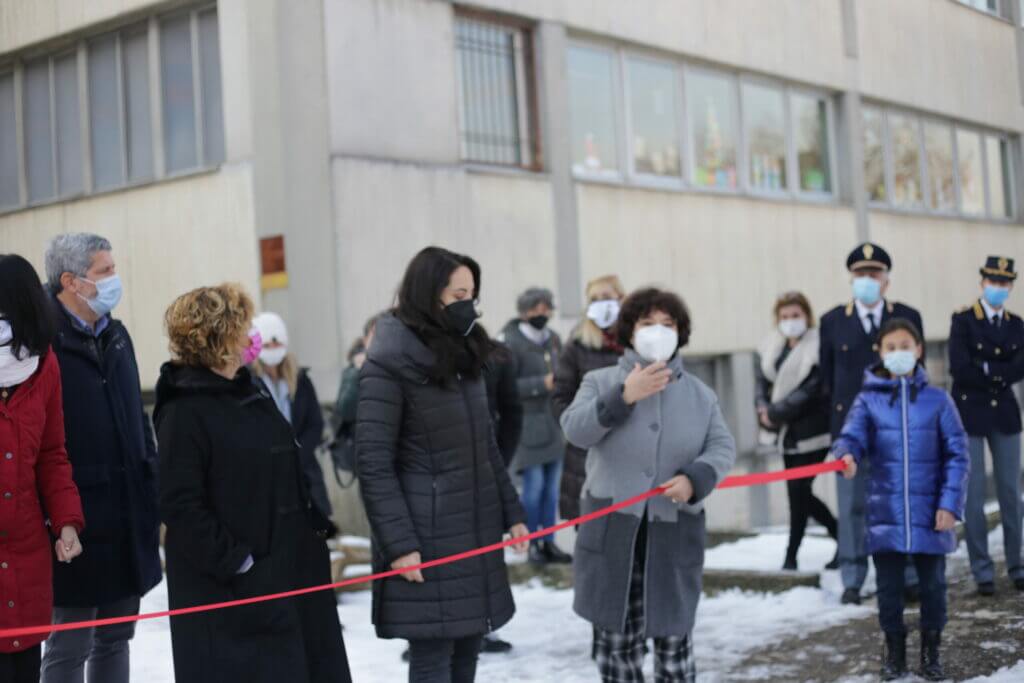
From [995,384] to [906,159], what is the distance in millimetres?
10651

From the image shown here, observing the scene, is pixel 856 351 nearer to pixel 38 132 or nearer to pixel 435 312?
pixel 435 312

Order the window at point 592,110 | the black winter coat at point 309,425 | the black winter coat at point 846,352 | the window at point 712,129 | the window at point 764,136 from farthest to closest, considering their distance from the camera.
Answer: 1. the window at point 764,136
2. the window at point 712,129
3. the window at point 592,110
4. the black winter coat at point 846,352
5. the black winter coat at point 309,425

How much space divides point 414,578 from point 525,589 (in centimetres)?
445

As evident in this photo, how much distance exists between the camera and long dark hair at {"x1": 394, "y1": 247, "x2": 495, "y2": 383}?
481cm

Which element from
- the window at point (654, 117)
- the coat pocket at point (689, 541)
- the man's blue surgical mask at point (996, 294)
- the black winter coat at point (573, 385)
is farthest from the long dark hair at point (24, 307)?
the window at point (654, 117)

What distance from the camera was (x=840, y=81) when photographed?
16797 millimetres

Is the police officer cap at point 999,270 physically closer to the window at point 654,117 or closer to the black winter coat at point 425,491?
the black winter coat at point 425,491

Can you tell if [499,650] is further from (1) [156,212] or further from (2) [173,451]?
(1) [156,212]

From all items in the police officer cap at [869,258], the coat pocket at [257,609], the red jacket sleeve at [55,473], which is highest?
the police officer cap at [869,258]

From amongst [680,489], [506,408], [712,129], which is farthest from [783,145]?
[680,489]

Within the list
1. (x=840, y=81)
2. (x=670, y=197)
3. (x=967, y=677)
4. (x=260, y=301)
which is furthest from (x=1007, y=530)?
(x=840, y=81)

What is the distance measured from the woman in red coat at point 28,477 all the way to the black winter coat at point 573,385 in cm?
312

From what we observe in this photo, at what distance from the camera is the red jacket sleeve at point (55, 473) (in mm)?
4395

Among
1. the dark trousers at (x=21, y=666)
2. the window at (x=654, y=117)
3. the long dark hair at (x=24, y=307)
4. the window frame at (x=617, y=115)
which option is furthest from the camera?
the window at (x=654, y=117)
